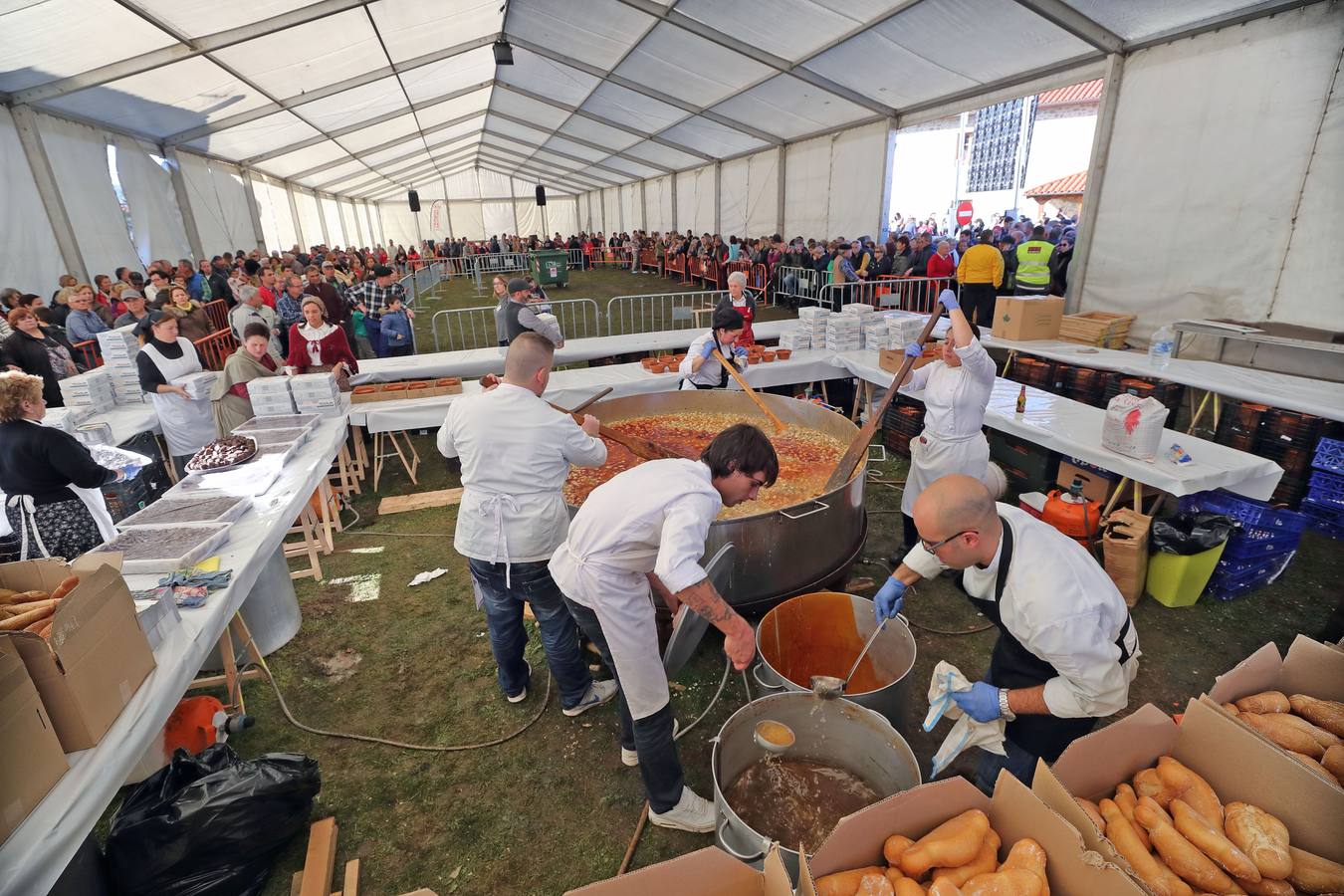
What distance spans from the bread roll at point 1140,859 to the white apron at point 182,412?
660cm

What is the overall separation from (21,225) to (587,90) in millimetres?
11873

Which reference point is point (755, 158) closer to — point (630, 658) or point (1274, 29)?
point (1274, 29)

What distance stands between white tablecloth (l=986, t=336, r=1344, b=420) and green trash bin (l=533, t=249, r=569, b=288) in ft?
56.2

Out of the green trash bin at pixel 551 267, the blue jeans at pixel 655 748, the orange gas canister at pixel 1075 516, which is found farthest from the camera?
the green trash bin at pixel 551 267

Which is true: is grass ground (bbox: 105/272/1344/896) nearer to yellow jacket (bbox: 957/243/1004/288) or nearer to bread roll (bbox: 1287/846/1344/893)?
bread roll (bbox: 1287/846/1344/893)

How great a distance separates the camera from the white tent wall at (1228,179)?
6188mm

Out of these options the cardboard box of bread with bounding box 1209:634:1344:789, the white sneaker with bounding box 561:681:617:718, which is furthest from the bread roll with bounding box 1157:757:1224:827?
the white sneaker with bounding box 561:681:617:718

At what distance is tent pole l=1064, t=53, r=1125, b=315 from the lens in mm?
7988

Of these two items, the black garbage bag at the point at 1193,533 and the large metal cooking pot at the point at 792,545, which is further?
the black garbage bag at the point at 1193,533

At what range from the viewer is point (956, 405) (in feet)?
13.2

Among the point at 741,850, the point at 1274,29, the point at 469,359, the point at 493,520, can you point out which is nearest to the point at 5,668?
the point at 493,520

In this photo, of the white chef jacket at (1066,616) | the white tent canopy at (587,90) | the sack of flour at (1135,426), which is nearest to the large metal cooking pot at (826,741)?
the white chef jacket at (1066,616)

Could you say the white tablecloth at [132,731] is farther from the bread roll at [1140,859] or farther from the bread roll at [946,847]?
the bread roll at [1140,859]

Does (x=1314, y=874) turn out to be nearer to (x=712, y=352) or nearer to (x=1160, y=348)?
(x=712, y=352)
